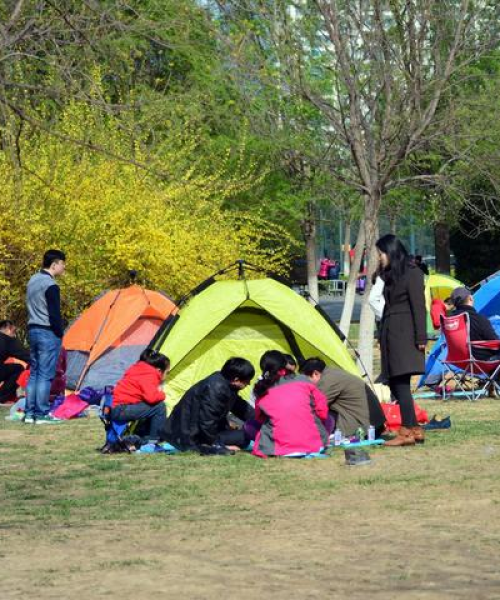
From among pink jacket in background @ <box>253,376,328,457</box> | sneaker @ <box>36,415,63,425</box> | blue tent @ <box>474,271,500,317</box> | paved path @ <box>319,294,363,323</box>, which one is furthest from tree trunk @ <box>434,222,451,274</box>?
pink jacket in background @ <box>253,376,328,457</box>

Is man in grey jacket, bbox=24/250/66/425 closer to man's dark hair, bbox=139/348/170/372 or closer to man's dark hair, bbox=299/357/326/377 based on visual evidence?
man's dark hair, bbox=139/348/170/372

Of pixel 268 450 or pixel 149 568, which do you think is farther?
pixel 268 450

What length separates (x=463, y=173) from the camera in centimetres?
2244

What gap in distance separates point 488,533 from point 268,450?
165 inches

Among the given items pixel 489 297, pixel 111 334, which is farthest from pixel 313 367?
pixel 489 297

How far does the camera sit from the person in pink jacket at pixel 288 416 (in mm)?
12344

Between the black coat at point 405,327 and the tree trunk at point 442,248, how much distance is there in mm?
26443

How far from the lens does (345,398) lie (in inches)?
529

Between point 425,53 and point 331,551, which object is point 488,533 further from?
point 425,53

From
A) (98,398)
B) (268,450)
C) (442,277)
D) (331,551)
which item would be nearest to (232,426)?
(268,450)

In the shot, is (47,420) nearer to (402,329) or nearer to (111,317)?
(111,317)

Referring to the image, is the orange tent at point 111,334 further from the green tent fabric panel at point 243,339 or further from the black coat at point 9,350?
the green tent fabric panel at point 243,339

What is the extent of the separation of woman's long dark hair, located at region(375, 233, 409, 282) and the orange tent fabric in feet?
20.8

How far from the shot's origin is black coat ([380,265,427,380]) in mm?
12664
